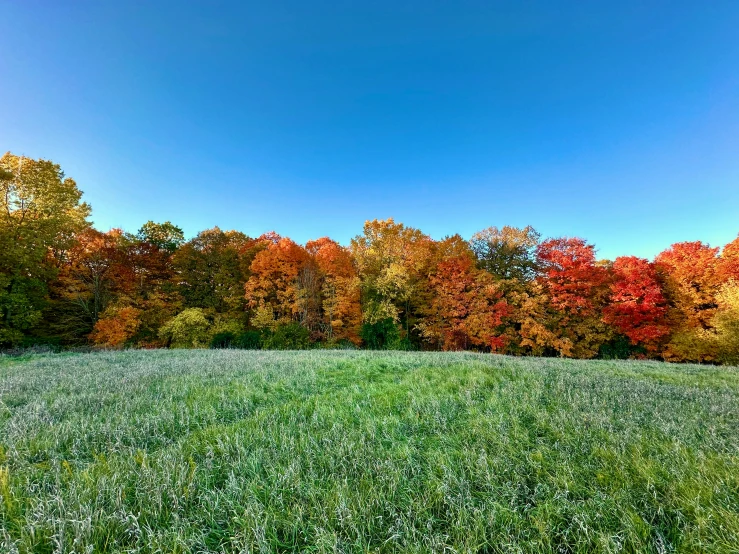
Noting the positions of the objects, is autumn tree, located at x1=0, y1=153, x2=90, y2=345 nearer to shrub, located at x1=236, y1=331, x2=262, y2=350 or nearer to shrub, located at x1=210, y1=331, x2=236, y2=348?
shrub, located at x1=210, y1=331, x2=236, y2=348

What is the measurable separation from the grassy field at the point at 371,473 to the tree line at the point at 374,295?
20.6 m

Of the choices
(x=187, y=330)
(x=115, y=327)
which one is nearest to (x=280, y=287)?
(x=187, y=330)

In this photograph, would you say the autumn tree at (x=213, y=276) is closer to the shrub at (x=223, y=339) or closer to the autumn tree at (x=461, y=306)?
the shrub at (x=223, y=339)

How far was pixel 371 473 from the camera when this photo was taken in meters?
3.21

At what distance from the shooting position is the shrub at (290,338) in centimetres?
2539

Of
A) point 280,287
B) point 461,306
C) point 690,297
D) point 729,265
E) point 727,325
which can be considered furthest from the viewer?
point 280,287

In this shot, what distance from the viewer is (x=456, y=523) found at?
239 cm

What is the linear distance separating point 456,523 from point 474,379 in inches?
203

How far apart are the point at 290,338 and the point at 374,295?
872cm

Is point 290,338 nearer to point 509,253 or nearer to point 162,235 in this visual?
point 162,235

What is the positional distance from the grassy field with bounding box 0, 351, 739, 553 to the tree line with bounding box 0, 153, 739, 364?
67.6ft

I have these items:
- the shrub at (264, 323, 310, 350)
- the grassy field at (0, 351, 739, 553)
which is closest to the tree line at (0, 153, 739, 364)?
the shrub at (264, 323, 310, 350)

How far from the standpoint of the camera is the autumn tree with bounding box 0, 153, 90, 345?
790 inches

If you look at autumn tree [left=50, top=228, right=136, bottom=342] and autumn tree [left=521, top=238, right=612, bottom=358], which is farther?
autumn tree [left=50, top=228, right=136, bottom=342]
